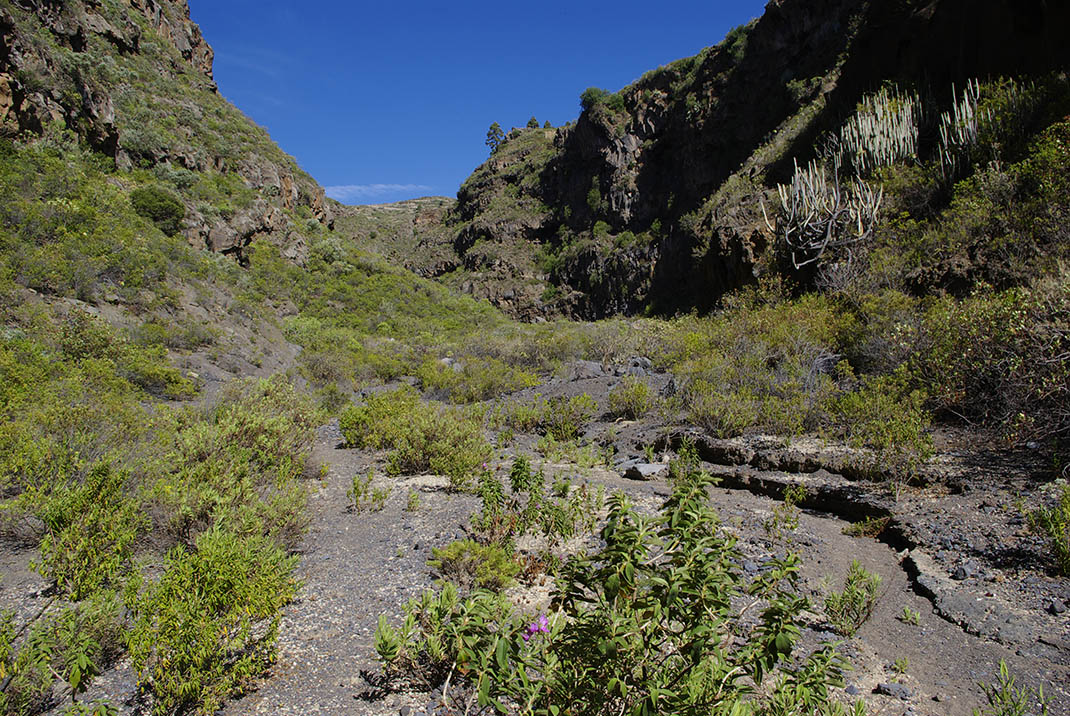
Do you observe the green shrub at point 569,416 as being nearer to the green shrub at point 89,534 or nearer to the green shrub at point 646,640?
the green shrub at point 89,534

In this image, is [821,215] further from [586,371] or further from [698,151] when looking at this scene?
[698,151]

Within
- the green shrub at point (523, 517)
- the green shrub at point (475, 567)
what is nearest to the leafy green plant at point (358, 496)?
the green shrub at point (523, 517)

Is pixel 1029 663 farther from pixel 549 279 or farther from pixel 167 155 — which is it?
pixel 549 279

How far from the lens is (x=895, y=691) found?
2928 millimetres

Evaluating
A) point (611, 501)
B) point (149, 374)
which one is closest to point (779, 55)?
point (149, 374)

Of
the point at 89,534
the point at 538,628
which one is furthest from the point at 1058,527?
the point at 89,534

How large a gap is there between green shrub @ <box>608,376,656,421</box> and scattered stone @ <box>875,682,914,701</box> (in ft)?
23.1

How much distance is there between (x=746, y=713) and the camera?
5.72 ft

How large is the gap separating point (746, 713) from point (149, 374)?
11360mm

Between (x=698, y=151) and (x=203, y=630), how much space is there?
36321 mm

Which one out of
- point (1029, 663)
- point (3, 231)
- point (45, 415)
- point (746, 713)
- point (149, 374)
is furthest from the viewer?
point (3, 231)

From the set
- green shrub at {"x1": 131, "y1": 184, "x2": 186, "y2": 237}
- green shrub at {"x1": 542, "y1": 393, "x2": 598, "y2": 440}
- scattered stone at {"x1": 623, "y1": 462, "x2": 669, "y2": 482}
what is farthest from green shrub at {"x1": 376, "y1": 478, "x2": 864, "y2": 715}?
green shrub at {"x1": 131, "y1": 184, "x2": 186, "y2": 237}

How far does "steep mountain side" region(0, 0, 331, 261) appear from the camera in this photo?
1544 cm

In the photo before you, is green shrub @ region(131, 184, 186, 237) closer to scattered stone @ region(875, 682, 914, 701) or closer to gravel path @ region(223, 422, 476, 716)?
gravel path @ region(223, 422, 476, 716)
